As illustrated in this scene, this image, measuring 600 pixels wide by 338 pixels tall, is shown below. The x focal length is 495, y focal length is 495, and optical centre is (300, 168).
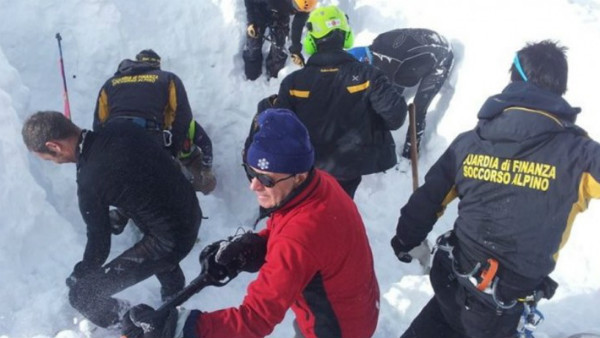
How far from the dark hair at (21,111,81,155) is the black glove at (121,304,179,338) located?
1.54m

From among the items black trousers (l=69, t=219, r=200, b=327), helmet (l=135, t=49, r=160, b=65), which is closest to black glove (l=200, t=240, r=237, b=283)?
black trousers (l=69, t=219, r=200, b=327)

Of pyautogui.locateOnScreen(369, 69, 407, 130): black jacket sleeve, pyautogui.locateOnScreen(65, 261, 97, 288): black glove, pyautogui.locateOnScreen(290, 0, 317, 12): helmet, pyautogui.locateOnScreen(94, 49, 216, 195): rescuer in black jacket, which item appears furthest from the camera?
pyautogui.locateOnScreen(290, 0, 317, 12): helmet

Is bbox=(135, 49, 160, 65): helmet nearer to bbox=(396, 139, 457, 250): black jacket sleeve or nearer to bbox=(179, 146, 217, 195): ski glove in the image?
bbox=(179, 146, 217, 195): ski glove

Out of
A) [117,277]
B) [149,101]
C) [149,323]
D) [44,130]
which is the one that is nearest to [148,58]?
[149,101]

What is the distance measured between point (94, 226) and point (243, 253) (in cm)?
128

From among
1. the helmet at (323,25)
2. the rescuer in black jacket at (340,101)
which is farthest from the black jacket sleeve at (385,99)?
the helmet at (323,25)

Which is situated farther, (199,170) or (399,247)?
(199,170)

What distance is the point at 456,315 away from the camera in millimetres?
2984

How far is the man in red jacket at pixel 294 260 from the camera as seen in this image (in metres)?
2.13

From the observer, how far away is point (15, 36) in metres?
6.45

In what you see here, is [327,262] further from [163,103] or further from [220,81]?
[220,81]

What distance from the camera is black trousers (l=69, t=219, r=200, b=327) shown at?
355 centimetres

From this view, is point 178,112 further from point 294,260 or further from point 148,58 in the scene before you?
point 294,260

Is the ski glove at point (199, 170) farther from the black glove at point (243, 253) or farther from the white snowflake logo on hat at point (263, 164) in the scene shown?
the white snowflake logo on hat at point (263, 164)
